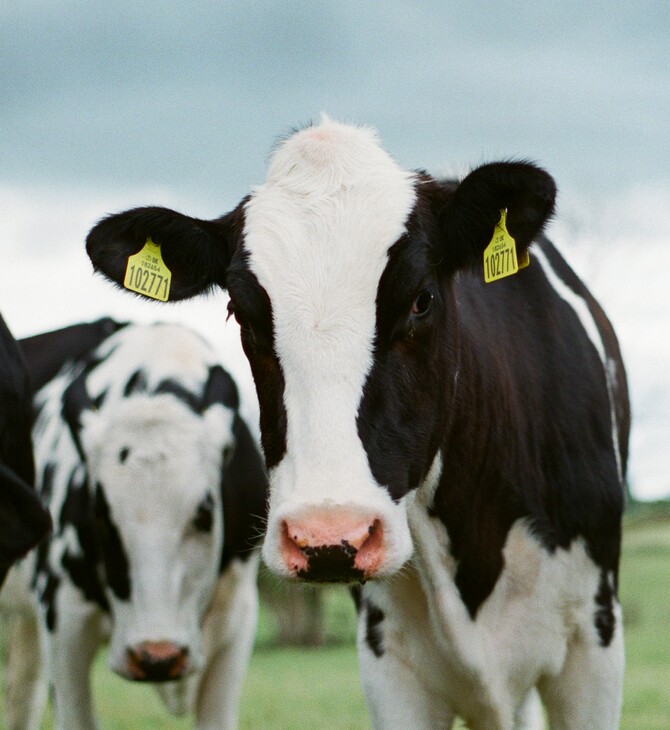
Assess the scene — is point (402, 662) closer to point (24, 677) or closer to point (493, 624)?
point (493, 624)

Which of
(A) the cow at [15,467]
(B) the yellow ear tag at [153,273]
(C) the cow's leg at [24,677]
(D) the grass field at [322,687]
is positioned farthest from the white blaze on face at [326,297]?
(D) the grass field at [322,687]

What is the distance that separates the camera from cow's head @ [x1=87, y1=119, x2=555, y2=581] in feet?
12.0

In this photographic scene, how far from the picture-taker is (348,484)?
3.63 metres

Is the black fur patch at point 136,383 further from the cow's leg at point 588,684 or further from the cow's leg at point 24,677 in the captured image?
the cow's leg at point 588,684

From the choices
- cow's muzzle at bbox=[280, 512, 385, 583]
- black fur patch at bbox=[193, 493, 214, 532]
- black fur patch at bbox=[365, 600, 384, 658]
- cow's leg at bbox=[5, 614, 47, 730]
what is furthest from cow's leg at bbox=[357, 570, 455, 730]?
cow's leg at bbox=[5, 614, 47, 730]

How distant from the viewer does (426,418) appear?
13.4ft

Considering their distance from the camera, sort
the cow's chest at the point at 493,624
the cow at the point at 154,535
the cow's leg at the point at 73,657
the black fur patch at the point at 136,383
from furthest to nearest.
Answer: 1. the black fur patch at the point at 136,383
2. the cow's leg at the point at 73,657
3. the cow at the point at 154,535
4. the cow's chest at the point at 493,624

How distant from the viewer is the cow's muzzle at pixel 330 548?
3.53 metres

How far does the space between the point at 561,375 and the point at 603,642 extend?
38.1 inches

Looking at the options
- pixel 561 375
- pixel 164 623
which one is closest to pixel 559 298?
pixel 561 375

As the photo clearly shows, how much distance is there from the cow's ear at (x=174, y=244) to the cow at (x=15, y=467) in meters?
0.91

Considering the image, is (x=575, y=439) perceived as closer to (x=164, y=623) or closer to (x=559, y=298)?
(x=559, y=298)

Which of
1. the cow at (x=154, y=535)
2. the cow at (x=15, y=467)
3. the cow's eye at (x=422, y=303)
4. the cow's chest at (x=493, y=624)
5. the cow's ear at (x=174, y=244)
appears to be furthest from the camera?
the cow at (x=154, y=535)

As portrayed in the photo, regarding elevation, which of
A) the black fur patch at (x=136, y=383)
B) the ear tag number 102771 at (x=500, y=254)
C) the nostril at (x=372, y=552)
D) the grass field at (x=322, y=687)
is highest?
the ear tag number 102771 at (x=500, y=254)
